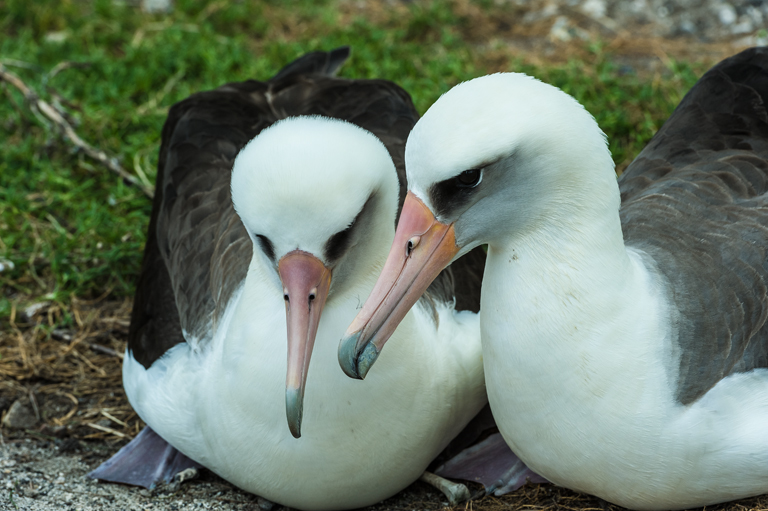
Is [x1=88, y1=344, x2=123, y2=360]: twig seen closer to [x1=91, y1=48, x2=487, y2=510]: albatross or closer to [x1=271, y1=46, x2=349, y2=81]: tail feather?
[x1=91, y1=48, x2=487, y2=510]: albatross

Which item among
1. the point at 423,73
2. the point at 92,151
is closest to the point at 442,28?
the point at 423,73

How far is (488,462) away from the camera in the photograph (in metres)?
4.34

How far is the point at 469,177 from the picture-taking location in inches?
121

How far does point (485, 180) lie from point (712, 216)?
137 cm

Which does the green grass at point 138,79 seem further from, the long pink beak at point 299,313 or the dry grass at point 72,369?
the long pink beak at point 299,313

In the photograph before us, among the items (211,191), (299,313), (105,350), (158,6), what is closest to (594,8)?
(158,6)

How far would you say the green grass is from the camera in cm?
608

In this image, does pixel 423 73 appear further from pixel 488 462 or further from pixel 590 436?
pixel 590 436

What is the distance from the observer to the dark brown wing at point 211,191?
14.3 ft

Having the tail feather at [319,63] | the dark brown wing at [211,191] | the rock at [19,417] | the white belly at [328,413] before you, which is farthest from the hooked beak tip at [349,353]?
the tail feather at [319,63]

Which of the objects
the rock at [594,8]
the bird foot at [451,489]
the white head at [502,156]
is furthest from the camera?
the rock at [594,8]

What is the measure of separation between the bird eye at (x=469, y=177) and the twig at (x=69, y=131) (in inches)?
148

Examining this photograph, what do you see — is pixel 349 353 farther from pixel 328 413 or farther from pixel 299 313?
pixel 328 413

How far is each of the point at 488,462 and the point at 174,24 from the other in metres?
5.85
